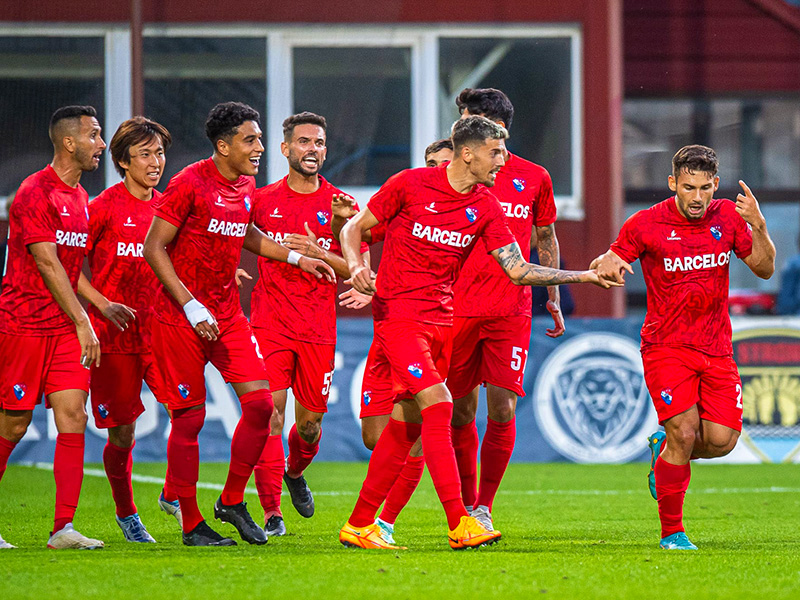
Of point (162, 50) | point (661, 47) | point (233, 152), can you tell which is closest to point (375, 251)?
point (162, 50)

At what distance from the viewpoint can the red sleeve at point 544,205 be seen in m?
7.89

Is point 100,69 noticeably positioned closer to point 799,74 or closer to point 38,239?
point 38,239

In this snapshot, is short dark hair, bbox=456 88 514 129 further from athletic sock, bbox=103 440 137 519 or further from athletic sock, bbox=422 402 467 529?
athletic sock, bbox=103 440 137 519

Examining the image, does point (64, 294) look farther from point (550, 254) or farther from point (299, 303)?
point (550, 254)

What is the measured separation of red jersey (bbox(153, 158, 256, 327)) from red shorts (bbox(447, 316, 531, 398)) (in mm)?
1482

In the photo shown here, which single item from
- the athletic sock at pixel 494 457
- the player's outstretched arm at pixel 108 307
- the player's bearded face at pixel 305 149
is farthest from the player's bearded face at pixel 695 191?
the player's outstretched arm at pixel 108 307

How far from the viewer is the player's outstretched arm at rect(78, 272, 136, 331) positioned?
6910 millimetres

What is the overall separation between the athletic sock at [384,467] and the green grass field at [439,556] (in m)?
0.25

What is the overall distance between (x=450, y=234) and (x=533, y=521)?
2598 mm

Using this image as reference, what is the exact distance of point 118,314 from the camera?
692cm

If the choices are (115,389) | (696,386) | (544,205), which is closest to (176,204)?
(115,389)

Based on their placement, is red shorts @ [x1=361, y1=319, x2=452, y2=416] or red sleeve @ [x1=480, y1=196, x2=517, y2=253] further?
red sleeve @ [x1=480, y1=196, x2=517, y2=253]

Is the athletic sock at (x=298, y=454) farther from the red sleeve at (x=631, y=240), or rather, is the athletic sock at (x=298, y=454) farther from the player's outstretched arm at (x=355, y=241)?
the red sleeve at (x=631, y=240)

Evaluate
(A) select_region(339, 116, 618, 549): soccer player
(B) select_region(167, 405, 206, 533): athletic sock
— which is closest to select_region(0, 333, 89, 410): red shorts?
(B) select_region(167, 405, 206, 533): athletic sock
